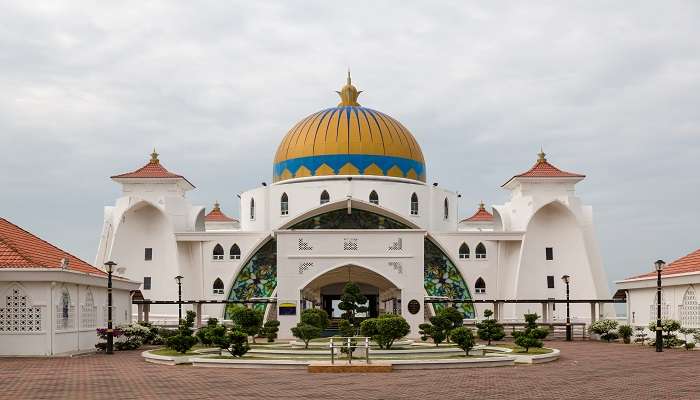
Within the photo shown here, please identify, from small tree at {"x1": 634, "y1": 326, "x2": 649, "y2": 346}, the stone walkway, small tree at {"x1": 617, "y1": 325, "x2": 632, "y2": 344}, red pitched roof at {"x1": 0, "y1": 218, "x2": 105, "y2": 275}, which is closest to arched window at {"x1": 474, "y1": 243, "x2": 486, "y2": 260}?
small tree at {"x1": 617, "y1": 325, "x2": 632, "y2": 344}

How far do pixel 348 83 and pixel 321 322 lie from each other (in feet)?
78.3

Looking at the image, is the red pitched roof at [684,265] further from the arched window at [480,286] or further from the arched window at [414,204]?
the arched window at [414,204]

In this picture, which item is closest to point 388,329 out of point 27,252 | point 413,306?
point 27,252

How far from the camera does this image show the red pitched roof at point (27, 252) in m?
25.9

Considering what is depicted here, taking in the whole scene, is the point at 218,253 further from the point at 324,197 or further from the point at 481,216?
the point at 481,216

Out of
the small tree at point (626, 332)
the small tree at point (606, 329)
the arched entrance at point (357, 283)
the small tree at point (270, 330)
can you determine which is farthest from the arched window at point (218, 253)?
the small tree at point (626, 332)

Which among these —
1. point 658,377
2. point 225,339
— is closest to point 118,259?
point 225,339

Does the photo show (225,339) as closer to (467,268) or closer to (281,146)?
(467,268)

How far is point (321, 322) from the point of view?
2870 centimetres

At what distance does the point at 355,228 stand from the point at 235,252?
243 inches

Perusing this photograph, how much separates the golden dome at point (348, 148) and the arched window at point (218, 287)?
21.5 feet

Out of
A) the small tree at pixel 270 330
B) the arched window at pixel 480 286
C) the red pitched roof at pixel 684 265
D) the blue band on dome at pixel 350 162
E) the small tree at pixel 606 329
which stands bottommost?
the small tree at pixel 606 329

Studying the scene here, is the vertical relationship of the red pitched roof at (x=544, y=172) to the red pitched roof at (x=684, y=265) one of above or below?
above

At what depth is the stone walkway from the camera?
15258 millimetres
